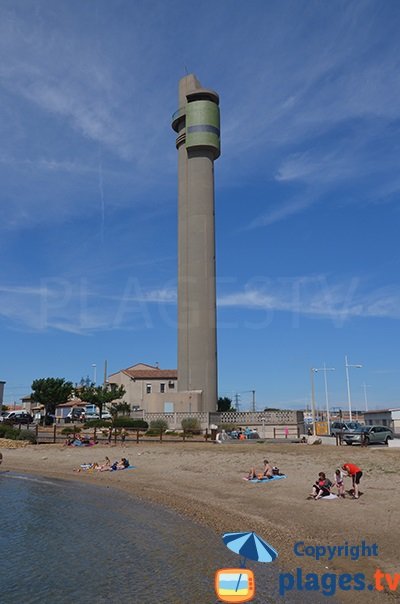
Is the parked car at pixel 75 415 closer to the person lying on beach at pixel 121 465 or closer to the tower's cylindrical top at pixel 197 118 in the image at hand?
the tower's cylindrical top at pixel 197 118

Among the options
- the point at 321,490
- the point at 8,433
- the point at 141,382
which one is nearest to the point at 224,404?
the point at 141,382

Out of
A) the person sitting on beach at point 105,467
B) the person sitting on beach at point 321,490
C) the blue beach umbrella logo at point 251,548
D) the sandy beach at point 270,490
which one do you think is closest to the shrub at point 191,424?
the sandy beach at point 270,490

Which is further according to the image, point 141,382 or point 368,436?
point 141,382

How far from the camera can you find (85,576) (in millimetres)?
14250

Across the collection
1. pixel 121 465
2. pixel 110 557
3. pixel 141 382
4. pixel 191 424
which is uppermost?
pixel 141 382

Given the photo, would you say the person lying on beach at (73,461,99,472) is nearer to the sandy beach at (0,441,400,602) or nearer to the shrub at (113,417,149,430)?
the sandy beach at (0,441,400,602)

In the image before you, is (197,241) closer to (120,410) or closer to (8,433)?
(120,410)

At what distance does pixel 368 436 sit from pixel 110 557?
30283mm

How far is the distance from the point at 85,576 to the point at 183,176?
61.4 m

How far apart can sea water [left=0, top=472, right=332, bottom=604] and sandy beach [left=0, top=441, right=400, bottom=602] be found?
1.41 meters

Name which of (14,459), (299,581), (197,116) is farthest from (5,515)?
(197,116)

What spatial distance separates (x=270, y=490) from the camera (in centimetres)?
2473

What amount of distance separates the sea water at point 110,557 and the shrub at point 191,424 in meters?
31.3

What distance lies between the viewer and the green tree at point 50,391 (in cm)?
7712
